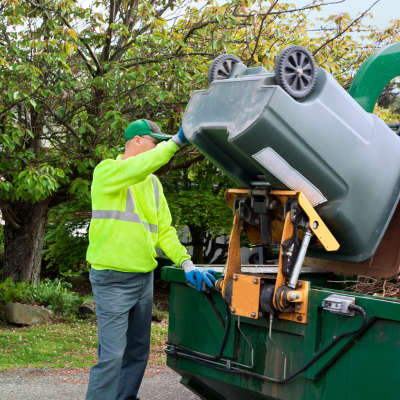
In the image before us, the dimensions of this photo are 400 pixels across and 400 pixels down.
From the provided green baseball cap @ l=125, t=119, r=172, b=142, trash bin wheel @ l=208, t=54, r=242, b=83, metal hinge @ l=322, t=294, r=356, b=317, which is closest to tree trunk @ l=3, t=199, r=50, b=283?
green baseball cap @ l=125, t=119, r=172, b=142

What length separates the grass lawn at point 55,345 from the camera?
5.50 metres

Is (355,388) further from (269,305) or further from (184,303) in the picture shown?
(184,303)

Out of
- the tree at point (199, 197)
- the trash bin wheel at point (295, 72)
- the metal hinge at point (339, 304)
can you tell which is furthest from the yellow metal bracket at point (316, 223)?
the tree at point (199, 197)

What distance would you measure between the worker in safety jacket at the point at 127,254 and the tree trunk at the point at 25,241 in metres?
4.73

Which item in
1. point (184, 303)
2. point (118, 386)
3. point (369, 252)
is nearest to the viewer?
point (369, 252)

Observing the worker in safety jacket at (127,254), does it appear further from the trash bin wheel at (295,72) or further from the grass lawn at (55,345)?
the grass lawn at (55,345)

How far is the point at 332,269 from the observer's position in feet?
10.8

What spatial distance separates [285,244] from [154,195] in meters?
1.32

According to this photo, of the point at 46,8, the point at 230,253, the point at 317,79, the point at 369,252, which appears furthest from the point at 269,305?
the point at 46,8

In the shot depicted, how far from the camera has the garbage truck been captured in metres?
2.22

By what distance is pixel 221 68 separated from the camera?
271 centimetres

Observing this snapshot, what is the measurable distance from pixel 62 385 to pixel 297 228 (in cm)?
→ 319

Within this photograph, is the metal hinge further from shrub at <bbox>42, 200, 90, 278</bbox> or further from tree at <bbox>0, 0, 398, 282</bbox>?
shrub at <bbox>42, 200, 90, 278</bbox>

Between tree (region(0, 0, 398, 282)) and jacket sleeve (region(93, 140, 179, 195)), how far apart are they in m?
2.43
